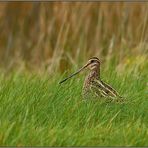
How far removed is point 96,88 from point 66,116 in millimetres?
721

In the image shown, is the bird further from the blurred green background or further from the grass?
the blurred green background

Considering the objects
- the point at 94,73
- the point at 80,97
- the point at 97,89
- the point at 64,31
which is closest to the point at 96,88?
the point at 97,89

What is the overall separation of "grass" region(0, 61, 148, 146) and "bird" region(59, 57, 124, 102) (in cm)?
8

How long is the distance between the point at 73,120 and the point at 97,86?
0.82 meters

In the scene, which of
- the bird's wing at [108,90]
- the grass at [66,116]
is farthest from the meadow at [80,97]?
the bird's wing at [108,90]

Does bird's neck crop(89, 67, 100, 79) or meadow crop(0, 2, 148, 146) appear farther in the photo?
bird's neck crop(89, 67, 100, 79)

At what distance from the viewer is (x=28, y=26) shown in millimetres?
14688

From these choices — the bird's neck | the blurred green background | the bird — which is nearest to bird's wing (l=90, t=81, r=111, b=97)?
the bird

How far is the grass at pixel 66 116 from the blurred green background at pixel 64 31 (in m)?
3.06

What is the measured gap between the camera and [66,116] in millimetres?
6699

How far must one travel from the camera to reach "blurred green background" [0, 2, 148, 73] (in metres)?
11.8

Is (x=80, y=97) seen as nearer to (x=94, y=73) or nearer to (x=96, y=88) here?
(x=96, y=88)

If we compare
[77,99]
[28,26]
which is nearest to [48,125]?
[77,99]

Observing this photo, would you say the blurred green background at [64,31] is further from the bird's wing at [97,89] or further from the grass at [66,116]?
the bird's wing at [97,89]
